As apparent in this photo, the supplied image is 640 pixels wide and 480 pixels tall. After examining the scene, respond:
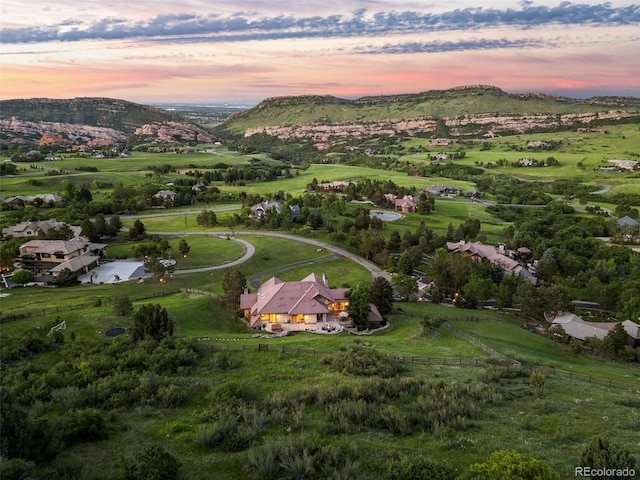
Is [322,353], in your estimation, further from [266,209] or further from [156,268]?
[266,209]

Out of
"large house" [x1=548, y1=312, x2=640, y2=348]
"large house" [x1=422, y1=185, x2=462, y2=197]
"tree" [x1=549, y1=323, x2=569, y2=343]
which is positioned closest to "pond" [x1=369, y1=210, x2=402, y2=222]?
"large house" [x1=422, y1=185, x2=462, y2=197]

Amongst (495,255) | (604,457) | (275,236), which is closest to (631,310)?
(495,255)

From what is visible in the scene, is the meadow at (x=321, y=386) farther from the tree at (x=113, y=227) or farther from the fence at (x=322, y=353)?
the tree at (x=113, y=227)

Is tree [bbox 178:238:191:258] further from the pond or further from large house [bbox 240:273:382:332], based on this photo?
the pond

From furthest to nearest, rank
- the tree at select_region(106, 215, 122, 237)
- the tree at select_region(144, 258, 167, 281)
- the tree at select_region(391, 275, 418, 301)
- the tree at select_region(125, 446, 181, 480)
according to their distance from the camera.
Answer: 1. the tree at select_region(106, 215, 122, 237)
2. the tree at select_region(144, 258, 167, 281)
3. the tree at select_region(391, 275, 418, 301)
4. the tree at select_region(125, 446, 181, 480)

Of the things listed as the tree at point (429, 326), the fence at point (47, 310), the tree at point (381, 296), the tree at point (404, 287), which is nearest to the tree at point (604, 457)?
the tree at point (429, 326)

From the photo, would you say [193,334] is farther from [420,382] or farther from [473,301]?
[473,301]
